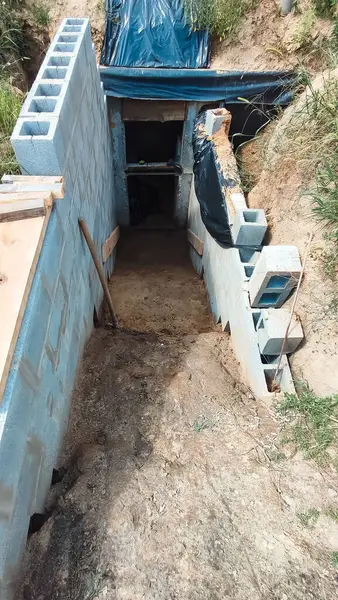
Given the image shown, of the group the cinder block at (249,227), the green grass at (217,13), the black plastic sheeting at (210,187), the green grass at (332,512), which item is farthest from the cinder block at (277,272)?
the green grass at (217,13)

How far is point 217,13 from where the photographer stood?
16.9 ft

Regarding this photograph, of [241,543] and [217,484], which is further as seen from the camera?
[217,484]

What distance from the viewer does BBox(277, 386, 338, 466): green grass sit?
2611 mm

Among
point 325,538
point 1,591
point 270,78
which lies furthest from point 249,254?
point 1,591

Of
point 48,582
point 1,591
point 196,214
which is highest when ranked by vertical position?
point 1,591

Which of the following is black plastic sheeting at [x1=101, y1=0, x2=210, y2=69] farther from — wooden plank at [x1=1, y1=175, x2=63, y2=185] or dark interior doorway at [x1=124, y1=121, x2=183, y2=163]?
wooden plank at [x1=1, y1=175, x2=63, y2=185]

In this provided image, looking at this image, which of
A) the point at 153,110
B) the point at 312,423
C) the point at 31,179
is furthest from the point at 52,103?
the point at 153,110

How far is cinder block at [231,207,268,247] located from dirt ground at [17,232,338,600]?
1.31m

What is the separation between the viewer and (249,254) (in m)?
3.97

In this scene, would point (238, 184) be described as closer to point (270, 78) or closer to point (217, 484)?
point (270, 78)

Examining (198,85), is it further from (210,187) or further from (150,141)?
(150,141)

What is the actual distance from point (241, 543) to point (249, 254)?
105 inches

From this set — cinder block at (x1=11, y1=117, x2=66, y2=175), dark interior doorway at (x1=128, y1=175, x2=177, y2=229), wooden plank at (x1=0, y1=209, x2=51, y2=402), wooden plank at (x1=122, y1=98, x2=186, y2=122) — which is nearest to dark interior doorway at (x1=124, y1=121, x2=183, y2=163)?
dark interior doorway at (x1=128, y1=175, x2=177, y2=229)

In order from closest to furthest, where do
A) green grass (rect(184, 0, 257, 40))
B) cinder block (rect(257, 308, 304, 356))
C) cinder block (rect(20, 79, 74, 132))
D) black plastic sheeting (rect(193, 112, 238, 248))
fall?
cinder block (rect(20, 79, 74, 132)), cinder block (rect(257, 308, 304, 356)), black plastic sheeting (rect(193, 112, 238, 248)), green grass (rect(184, 0, 257, 40))
